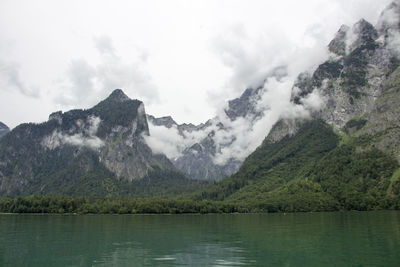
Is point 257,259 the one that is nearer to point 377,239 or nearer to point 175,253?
point 175,253

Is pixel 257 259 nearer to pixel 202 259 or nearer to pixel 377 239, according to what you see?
pixel 202 259

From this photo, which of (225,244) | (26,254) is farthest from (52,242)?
(225,244)

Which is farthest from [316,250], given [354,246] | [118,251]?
[118,251]

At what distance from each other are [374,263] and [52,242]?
67698 mm

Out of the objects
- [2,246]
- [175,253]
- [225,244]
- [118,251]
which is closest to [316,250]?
[225,244]

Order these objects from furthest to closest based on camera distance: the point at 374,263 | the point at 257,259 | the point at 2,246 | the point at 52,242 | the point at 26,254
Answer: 1. the point at 52,242
2. the point at 2,246
3. the point at 26,254
4. the point at 257,259
5. the point at 374,263

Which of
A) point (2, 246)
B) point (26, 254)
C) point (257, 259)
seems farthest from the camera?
point (2, 246)

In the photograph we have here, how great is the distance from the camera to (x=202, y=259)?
56.9 metres

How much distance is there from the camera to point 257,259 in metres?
55.4

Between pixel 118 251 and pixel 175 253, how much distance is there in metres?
11.9

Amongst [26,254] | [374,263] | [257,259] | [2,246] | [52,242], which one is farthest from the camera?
[52,242]

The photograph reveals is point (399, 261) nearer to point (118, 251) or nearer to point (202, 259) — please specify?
point (202, 259)

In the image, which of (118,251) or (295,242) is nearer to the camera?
(118,251)

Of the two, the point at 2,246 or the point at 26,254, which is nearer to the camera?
the point at 26,254
